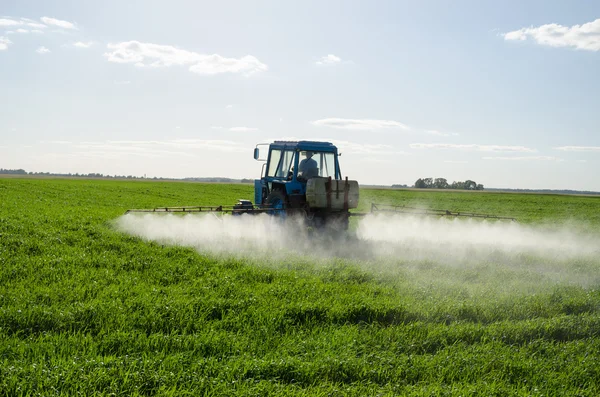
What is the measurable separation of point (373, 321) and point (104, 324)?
11.4 ft

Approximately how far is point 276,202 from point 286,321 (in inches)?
338

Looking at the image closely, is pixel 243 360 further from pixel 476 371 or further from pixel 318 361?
pixel 476 371

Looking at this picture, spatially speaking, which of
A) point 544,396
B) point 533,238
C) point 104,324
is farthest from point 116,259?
point 533,238

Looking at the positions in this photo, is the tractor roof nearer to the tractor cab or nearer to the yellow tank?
the tractor cab

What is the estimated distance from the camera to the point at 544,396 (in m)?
4.91

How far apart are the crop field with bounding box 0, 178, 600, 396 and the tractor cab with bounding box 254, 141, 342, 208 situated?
2941 mm

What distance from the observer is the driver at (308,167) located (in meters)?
14.7

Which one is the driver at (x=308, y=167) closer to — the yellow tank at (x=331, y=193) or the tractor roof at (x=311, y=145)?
the tractor roof at (x=311, y=145)

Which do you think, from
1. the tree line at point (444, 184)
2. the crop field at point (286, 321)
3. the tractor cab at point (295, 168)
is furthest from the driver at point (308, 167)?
the tree line at point (444, 184)

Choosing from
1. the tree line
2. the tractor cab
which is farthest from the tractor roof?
the tree line

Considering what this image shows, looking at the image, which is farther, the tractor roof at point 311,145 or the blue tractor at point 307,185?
the tractor roof at point 311,145

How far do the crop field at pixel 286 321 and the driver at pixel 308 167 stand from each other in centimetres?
343

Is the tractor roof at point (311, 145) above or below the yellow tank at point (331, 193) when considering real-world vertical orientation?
above

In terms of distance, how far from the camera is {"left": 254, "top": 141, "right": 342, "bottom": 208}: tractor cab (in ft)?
47.3
